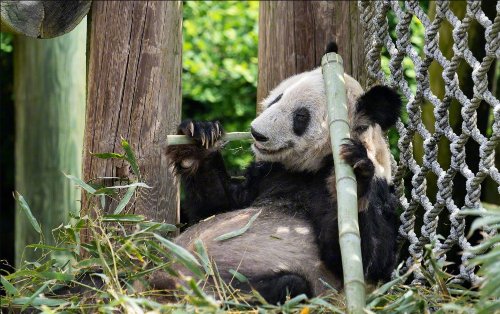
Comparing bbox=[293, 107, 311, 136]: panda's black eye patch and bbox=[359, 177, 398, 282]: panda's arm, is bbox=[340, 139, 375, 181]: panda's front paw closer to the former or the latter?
bbox=[359, 177, 398, 282]: panda's arm

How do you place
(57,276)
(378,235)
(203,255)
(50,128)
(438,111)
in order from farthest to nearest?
(50,128)
(438,111)
(378,235)
(57,276)
(203,255)

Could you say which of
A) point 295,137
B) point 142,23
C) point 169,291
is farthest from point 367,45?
point 169,291

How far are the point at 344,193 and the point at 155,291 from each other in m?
0.89

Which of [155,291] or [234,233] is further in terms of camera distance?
[234,233]

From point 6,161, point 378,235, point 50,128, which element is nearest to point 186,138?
point 378,235

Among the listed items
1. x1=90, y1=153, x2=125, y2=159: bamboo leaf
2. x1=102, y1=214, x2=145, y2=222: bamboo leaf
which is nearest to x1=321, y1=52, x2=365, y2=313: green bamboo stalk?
x1=102, y1=214, x2=145, y2=222: bamboo leaf

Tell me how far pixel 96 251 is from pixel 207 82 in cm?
512

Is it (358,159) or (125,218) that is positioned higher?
(358,159)

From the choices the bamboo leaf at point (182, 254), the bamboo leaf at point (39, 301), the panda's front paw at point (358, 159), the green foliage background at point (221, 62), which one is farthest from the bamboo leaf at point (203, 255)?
the green foliage background at point (221, 62)

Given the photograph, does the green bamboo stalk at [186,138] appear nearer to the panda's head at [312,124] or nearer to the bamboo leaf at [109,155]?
the panda's head at [312,124]

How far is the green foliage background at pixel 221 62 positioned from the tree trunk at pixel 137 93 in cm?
372

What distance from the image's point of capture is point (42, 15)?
4707 mm

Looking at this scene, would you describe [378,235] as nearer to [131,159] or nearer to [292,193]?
[292,193]

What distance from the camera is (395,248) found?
187 inches
